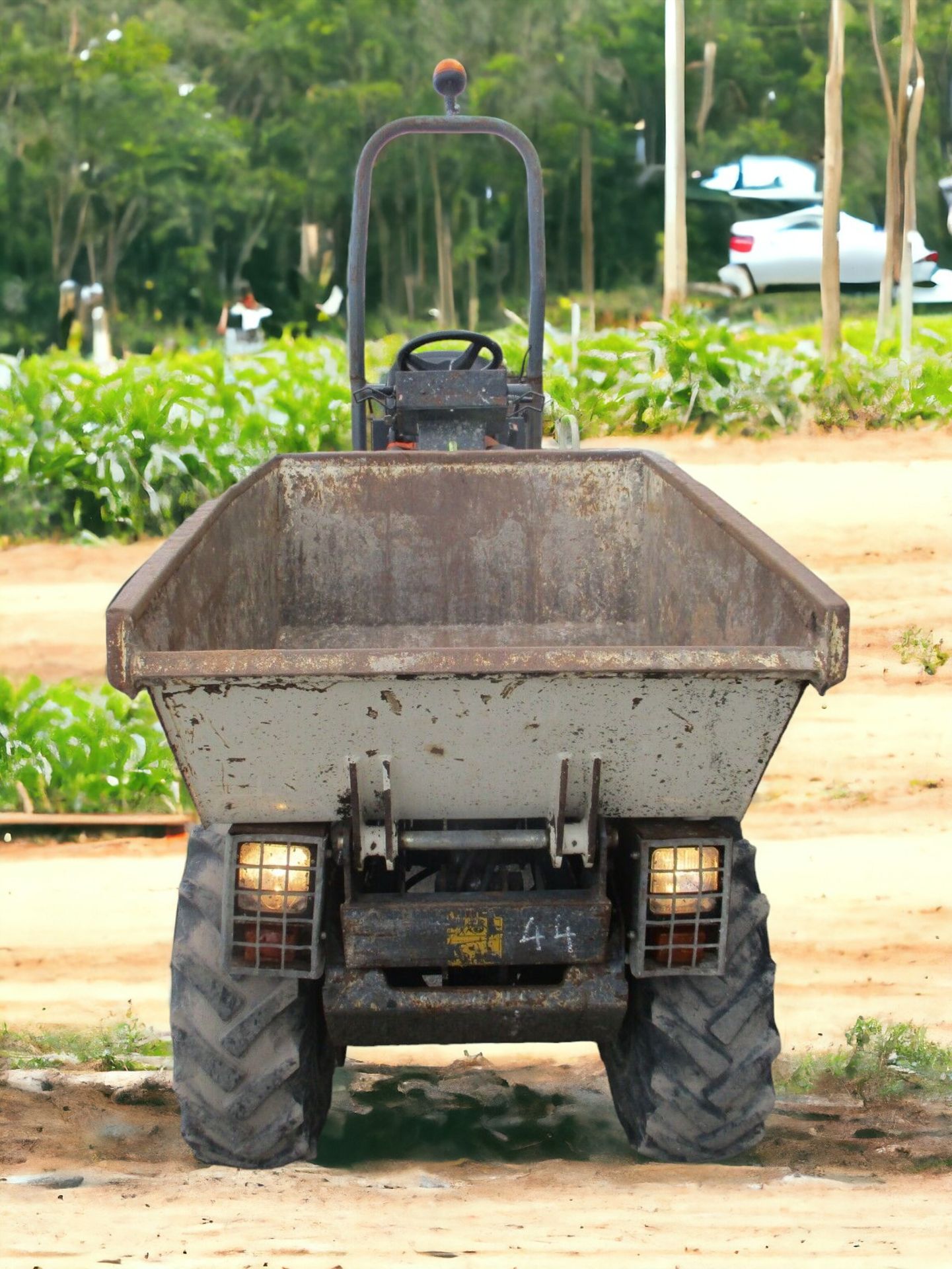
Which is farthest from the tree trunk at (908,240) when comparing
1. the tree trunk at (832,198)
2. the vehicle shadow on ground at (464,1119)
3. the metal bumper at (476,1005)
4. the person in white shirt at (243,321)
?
the metal bumper at (476,1005)

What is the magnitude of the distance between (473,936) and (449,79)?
3.86 metres

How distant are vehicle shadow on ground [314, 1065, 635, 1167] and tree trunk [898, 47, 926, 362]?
40.7 ft

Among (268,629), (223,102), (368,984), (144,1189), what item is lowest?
(144,1189)

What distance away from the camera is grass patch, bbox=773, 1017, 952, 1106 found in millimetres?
5652

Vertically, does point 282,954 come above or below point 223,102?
below

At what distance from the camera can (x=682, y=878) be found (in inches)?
177

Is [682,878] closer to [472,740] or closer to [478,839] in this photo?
[478,839]

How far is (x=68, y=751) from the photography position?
9242mm

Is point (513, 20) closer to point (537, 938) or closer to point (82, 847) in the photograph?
point (82, 847)

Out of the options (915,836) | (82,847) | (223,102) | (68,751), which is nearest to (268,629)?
(82,847)

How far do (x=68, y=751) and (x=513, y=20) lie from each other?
24.9 meters

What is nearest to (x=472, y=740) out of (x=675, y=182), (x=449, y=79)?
(x=449, y=79)

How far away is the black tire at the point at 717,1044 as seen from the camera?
4.69 metres

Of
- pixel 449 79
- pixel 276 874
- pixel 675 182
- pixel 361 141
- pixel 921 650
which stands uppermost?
pixel 449 79
